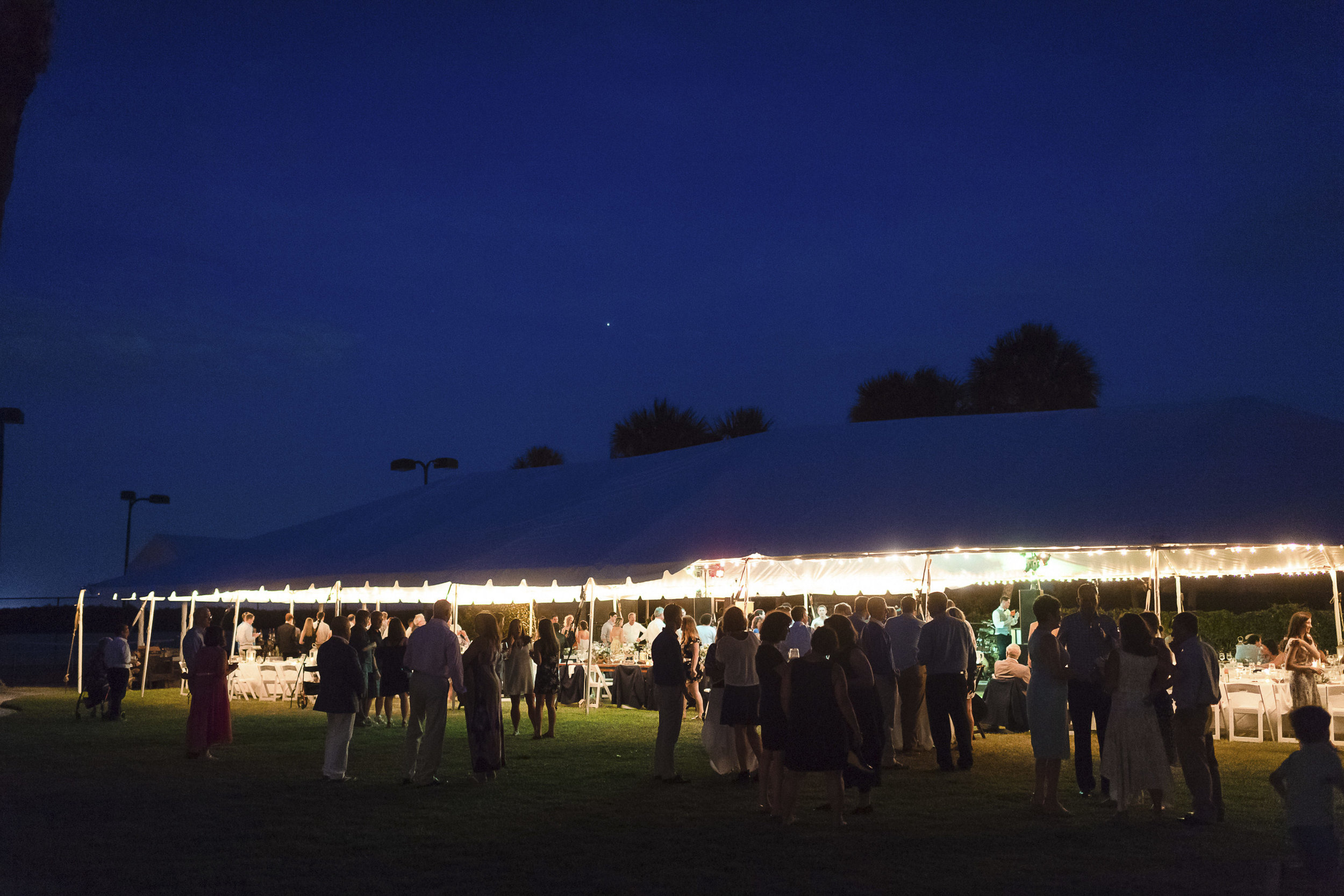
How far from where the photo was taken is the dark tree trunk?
471 centimetres

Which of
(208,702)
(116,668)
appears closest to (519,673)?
(208,702)

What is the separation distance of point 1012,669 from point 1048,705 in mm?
6373

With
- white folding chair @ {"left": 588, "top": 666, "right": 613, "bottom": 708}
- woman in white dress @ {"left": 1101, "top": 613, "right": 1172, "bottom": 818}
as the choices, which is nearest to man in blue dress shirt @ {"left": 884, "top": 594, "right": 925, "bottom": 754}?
woman in white dress @ {"left": 1101, "top": 613, "right": 1172, "bottom": 818}

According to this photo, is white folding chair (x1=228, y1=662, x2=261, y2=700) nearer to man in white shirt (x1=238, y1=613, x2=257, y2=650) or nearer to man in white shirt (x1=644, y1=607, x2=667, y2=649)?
man in white shirt (x1=238, y1=613, x2=257, y2=650)

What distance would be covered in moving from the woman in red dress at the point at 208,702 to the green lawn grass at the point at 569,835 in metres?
0.28

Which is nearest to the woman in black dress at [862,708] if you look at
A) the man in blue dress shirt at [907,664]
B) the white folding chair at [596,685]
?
the man in blue dress shirt at [907,664]

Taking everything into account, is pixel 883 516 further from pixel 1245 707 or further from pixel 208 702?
pixel 208 702

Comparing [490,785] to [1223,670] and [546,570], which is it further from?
[1223,670]

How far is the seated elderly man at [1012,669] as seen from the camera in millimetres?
14062

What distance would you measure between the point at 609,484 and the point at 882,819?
11752mm

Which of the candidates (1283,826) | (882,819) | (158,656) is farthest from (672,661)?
(158,656)

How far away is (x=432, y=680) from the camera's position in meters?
9.41

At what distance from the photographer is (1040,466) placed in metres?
14.5

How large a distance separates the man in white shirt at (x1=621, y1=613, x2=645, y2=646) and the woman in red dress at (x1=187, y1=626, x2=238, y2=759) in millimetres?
9731
